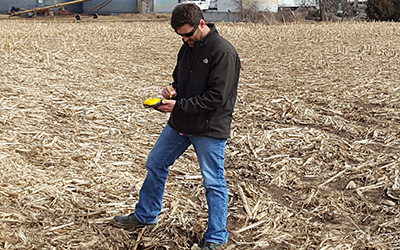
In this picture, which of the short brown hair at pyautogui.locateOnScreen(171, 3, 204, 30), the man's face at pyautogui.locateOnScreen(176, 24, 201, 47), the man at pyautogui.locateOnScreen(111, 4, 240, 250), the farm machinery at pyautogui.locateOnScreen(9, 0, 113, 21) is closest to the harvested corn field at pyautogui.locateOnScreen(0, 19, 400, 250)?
the man at pyautogui.locateOnScreen(111, 4, 240, 250)

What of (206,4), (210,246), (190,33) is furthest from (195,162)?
(206,4)

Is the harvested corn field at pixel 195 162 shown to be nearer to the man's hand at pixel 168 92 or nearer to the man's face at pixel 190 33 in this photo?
the man's hand at pixel 168 92

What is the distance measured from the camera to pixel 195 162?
5820mm

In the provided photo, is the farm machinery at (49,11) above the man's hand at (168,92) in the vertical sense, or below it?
above

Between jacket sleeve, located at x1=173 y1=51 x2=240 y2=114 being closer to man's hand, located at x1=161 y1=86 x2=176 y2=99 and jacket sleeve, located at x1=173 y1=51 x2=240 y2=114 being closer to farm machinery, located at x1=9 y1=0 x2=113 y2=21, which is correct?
man's hand, located at x1=161 y1=86 x2=176 y2=99

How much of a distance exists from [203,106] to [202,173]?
1.77 ft

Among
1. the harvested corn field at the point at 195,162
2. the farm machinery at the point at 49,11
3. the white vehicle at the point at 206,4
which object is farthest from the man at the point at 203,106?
the farm machinery at the point at 49,11

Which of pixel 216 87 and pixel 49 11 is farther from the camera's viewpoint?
pixel 49 11

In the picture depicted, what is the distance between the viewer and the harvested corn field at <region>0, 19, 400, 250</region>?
4.26m

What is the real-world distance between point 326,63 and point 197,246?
8.78 m

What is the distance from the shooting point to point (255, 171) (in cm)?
562

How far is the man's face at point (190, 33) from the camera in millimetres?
3445

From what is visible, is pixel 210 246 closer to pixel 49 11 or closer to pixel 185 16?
pixel 185 16

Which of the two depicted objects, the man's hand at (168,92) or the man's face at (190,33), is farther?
the man's hand at (168,92)
